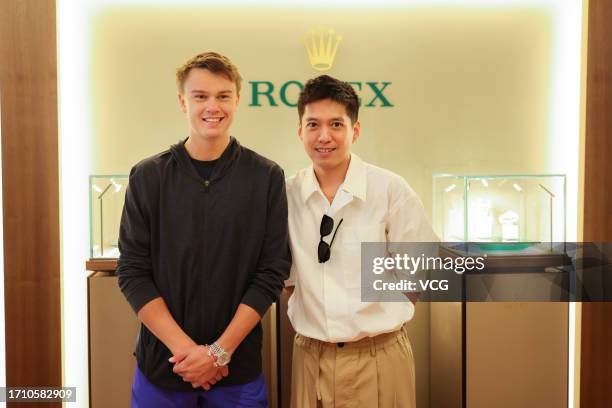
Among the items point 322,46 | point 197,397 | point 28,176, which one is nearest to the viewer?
point 197,397

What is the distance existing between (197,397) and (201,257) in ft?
1.61

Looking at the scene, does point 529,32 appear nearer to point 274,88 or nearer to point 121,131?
point 274,88

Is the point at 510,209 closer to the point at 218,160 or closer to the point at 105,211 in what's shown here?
the point at 218,160

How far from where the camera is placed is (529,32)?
134 inches

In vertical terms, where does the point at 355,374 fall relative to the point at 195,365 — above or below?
below

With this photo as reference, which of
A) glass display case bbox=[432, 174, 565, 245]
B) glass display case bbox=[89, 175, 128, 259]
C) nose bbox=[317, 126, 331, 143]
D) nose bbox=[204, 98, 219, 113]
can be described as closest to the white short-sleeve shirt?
nose bbox=[317, 126, 331, 143]

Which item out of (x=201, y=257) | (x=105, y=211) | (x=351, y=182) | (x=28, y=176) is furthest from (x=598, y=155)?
(x=28, y=176)

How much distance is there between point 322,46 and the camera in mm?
3324

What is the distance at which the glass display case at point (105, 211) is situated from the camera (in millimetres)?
2789

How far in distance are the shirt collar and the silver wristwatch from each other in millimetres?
648

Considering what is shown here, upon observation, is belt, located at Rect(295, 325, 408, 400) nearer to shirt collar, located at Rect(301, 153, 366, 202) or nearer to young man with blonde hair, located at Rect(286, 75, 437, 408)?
young man with blonde hair, located at Rect(286, 75, 437, 408)

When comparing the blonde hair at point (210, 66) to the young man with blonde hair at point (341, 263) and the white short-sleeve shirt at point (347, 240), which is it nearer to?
the young man with blonde hair at point (341, 263)

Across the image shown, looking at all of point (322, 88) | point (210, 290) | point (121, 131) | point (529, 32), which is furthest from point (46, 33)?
point (529, 32)

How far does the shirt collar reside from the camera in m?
2.12
